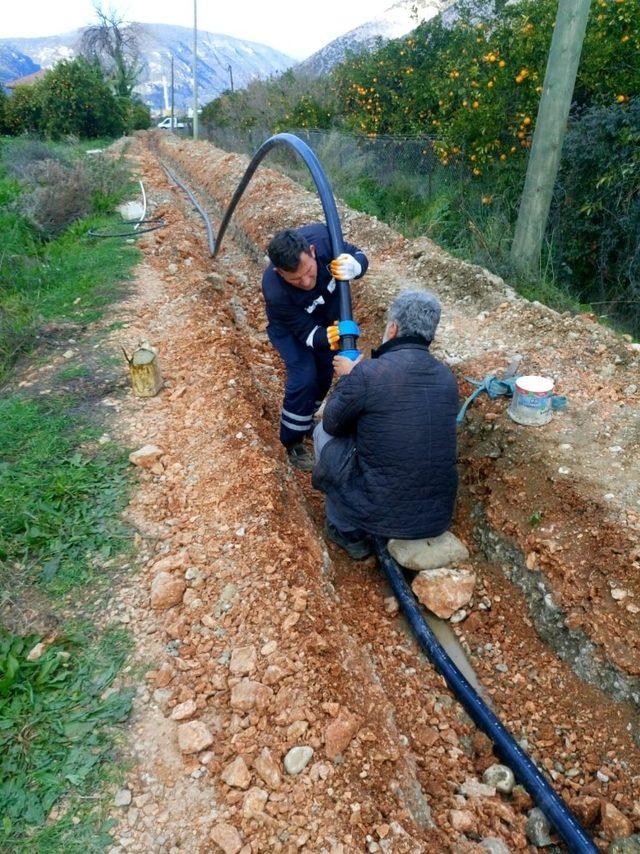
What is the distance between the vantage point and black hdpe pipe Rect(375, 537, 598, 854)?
2.00 metres

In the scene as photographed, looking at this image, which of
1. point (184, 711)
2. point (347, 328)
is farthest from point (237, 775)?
point (347, 328)

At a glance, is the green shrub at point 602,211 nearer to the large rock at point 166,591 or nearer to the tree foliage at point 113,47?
the large rock at point 166,591

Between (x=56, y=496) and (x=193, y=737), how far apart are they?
5.29 ft

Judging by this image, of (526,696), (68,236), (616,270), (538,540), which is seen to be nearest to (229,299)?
(68,236)

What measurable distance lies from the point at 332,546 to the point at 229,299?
146 inches

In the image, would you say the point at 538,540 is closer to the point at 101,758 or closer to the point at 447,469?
the point at 447,469

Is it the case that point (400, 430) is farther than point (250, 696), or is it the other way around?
point (400, 430)

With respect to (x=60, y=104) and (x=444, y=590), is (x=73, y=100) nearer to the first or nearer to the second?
(x=60, y=104)

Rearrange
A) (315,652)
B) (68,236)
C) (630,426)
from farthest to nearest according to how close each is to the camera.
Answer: (68,236)
(630,426)
(315,652)

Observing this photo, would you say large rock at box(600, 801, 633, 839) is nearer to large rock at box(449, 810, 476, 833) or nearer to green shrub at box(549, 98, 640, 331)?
large rock at box(449, 810, 476, 833)

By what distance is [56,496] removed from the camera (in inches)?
119

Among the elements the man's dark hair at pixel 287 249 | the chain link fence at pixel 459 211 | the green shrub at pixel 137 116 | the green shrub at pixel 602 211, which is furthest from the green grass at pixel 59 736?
the green shrub at pixel 137 116

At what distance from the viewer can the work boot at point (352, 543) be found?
10.6 ft

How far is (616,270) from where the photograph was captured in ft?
18.7
